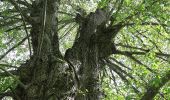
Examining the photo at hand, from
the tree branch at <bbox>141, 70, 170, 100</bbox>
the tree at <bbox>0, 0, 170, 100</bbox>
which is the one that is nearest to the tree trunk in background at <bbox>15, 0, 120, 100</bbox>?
the tree at <bbox>0, 0, 170, 100</bbox>

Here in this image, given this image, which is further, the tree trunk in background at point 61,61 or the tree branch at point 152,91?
the tree trunk in background at point 61,61

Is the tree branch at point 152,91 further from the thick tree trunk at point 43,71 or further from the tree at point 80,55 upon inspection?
the thick tree trunk at point 43,71

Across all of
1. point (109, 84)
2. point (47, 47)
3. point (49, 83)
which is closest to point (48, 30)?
point (47, 47)

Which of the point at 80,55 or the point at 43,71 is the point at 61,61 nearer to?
the point at 43,71

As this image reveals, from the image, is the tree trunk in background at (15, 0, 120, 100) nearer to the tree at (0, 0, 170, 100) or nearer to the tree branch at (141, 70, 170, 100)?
the tree at (0, 0, 170, 100)

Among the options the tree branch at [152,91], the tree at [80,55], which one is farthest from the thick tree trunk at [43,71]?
the tree branch at [152,91]

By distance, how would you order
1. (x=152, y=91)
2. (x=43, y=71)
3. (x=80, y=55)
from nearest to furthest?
(x=152, y=91) < (x=43, y=71) < (x=80, y=55)

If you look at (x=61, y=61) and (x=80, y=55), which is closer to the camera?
(x=61, y=61)

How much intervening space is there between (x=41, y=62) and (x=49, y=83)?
45 centimetres

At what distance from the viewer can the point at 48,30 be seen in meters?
5.48

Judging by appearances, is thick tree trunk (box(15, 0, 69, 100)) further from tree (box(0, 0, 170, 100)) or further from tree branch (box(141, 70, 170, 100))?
tree branch (box(141, 70, 170, 100))

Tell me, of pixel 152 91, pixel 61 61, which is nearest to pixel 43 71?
pixel 61 61

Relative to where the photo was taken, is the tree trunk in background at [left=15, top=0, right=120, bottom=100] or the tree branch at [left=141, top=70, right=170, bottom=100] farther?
the tree trunk in background at [left=15, top=0, right=120, bottom=100]

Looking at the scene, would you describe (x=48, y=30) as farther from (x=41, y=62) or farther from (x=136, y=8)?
(x=136, y=8)
